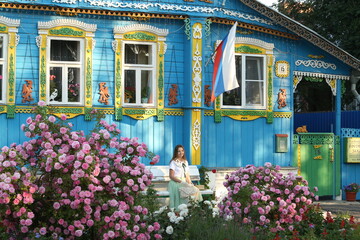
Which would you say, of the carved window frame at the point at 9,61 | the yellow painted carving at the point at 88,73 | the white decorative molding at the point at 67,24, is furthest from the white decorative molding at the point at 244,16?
the carved window frame at the point at 9,61

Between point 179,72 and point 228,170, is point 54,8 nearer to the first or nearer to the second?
point 179,72

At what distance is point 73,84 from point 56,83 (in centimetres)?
37

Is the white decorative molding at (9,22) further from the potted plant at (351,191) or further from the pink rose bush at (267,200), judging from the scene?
the potted plant at (351,191)

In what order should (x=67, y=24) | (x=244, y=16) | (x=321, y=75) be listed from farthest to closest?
(x=321, y=75) < (x=244, y=16) < (x=67, y=24)

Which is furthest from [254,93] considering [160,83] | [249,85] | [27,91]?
[27,91]

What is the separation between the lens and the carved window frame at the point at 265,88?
52.0 ft

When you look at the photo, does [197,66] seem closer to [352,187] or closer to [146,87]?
[146,87]

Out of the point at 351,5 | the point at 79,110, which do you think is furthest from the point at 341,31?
the point at 79,110

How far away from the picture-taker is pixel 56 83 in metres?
14.5

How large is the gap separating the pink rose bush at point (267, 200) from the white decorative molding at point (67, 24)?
5969 mm

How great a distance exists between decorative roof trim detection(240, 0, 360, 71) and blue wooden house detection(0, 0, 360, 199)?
0.03m

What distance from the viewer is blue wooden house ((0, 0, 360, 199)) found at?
1414 centimetres

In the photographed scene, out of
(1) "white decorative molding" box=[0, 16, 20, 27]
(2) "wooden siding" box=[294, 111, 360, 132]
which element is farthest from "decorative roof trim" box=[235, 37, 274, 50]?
(1) "white decorative molding" box=[0, 16, 20, 27]

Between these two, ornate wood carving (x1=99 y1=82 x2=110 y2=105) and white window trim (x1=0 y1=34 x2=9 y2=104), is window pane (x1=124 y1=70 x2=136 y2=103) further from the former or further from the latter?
white window trim (x1=0 y1=34 x2=9 y2=104)
